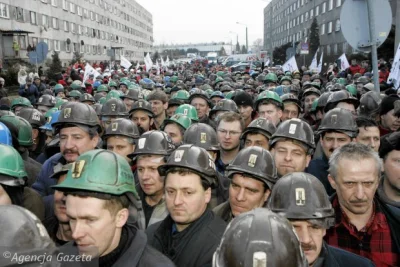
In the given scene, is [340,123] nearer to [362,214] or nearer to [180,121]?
[362,214]

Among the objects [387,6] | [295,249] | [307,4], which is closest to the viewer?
[295,249]

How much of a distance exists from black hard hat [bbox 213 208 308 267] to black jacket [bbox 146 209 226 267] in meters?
1.06

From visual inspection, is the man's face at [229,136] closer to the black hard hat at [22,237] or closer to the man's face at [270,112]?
the man's face at [270,112]

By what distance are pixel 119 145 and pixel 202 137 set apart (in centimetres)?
116

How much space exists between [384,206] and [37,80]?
51.0ft

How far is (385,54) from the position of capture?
1075 inches

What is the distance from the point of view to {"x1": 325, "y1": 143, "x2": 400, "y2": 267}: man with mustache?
347cm

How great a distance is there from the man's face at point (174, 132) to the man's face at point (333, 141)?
7.26 feet

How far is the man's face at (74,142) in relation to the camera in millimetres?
5043

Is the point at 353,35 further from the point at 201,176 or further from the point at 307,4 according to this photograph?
the point at 307,4

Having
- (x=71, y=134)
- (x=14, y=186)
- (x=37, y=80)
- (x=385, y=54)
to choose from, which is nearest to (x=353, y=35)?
(x=71, y=134)

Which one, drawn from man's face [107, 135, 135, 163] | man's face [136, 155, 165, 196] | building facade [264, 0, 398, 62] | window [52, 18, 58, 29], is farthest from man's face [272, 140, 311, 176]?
window [52, 18, 58, 29]

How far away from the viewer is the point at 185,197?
11.8 ft

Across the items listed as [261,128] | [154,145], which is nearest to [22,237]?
[154,145]
